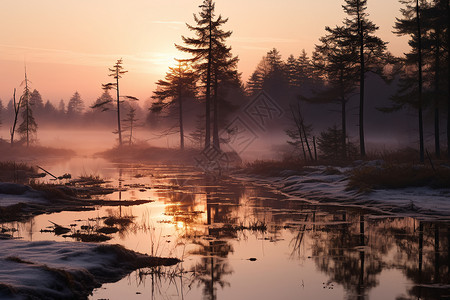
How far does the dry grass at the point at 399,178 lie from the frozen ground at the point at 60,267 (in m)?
12.8

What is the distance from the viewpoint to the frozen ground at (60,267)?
24.2ft

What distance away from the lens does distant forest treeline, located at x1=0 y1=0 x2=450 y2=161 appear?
3509 centimetres

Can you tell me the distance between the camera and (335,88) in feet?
142

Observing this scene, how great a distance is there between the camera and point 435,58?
36.0 m

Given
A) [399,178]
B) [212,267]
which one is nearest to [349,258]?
[212,267]

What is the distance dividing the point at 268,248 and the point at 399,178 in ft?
37.4

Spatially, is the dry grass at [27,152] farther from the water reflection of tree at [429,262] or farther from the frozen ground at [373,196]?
the water reflection of tree at [429,262]

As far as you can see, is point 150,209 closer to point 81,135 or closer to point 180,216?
point 180,216

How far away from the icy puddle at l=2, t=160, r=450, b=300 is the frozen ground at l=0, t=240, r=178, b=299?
1.21 ft

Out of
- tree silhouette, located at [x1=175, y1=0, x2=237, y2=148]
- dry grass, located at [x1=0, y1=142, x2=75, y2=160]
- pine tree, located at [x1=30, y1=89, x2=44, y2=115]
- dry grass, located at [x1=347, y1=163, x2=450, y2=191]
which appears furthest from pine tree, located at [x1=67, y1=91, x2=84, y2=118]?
dry grass, located at [x1=347, y1=163, x2=450, y2=191]

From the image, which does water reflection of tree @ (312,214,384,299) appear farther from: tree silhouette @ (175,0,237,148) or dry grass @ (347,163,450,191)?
tree silhouette @ (175,0,237,148)

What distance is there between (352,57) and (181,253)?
1219 inches

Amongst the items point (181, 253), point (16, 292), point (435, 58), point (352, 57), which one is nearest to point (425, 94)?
point (435, 58)

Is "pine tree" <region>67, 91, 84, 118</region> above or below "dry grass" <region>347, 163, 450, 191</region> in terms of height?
above
